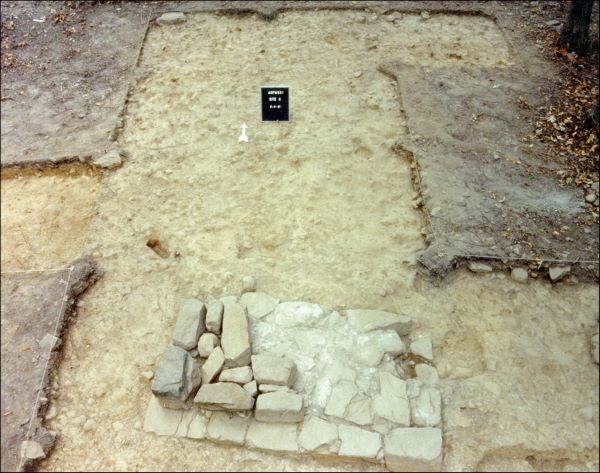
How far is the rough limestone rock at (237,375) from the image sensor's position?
10.7 ft

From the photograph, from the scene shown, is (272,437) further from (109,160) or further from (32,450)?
(109,160)

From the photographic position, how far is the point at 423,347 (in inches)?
140

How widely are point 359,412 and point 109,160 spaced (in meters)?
3.34

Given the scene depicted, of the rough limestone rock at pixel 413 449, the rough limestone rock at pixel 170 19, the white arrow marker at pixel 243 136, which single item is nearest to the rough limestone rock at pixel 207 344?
the rough limestone rock at pixel 413 449

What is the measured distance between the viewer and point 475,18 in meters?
6.88

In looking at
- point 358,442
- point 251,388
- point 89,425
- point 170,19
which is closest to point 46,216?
point 89,425

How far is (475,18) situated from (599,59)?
1729 millimetres

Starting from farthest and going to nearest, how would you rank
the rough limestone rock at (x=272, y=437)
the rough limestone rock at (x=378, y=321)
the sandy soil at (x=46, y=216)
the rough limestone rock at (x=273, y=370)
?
the rough limestone rock at (x=378, y=321)
the rough limestone rock at (x=273, y=370)
the rough limestone rock at (x=272, y=437)
the sandy soil at (x=46, y=216)

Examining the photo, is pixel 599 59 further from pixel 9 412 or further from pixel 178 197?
pixel 9 412

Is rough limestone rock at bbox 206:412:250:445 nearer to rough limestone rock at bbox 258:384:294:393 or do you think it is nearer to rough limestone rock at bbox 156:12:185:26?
rough limestone rock at bbox 258:384:294:393

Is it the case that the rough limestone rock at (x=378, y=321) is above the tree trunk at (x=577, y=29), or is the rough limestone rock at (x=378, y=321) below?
below

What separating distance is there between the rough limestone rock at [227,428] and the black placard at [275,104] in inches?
120

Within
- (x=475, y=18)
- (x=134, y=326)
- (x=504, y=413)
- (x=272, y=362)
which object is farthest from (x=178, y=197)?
(x=475, y=18)

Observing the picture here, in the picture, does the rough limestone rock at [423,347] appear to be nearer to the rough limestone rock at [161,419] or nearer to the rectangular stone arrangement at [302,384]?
the rectangular stone arrangement at [302,384]
